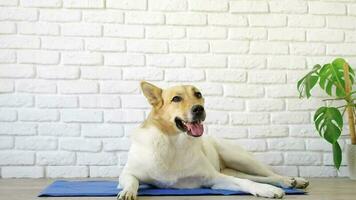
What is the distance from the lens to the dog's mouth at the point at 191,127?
2270mm

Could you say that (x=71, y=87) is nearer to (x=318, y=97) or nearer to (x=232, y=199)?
(x=232, y=199)

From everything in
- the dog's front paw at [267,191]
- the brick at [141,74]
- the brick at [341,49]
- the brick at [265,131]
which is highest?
the brick at [341,49]

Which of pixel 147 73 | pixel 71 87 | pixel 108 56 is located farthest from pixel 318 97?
pixel 71 87

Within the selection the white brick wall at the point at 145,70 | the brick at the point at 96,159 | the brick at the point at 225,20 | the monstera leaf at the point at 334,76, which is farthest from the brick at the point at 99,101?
the monstera leaf at the point at 334,76

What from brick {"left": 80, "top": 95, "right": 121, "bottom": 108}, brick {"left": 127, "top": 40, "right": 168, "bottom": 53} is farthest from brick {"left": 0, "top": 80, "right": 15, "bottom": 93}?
brick {"left": 127, "top": 40, "right": 168, "bottom": 53}

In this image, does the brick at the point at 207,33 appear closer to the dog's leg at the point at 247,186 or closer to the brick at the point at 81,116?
the brick at the point at 81,116

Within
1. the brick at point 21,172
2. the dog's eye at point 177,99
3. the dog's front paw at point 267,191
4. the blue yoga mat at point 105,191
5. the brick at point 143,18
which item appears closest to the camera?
the dog's front paw at point 267,191

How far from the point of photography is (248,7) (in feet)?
10.3

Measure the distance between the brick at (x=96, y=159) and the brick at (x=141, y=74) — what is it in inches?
21.8

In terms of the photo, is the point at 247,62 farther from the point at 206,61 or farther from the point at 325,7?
the point at 325,7

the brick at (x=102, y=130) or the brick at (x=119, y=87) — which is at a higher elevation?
the brick at (x=119, y=87)

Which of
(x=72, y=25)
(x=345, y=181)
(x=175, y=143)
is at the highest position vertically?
(x=72, y=25)

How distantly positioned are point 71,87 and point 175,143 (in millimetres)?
1010

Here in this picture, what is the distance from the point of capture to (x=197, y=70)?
3084mm
